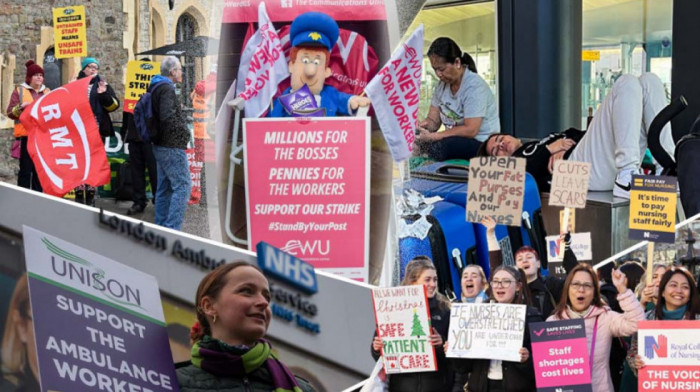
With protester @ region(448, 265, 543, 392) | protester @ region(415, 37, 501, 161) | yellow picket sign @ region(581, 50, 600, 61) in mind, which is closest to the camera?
protester @ region(448, 265, 543, 392)

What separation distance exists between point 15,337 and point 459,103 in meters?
1.43

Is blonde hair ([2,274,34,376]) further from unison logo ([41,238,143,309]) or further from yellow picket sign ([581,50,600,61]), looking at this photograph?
yellow picket sign ([581,50,600,61])

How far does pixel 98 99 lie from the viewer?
273 cm

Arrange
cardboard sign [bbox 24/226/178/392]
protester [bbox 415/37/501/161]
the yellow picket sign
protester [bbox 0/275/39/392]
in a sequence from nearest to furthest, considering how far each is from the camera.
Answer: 1. cardboard sign [bbox 24/226/178/392]
2. protester [bbox 0/275/39/392]
3. protester [bbox 415/37/501/161]
4. the yellow picket sign

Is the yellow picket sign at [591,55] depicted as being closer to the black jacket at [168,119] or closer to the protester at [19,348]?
the black jacket at [168,119]

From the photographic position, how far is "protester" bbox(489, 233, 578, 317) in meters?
2.50

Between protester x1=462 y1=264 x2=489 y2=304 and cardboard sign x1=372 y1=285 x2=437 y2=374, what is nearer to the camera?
cardboard sign x1=372 y1=285 x2=437 y2=374

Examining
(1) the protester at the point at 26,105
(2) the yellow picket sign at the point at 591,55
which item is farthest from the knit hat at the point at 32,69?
(2) the yellow picket sign at the point at 591,55

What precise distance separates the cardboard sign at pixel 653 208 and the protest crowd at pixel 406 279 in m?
0.02

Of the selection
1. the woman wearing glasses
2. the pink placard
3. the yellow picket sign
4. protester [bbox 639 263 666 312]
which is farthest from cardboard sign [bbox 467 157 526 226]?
the yellow picket sign

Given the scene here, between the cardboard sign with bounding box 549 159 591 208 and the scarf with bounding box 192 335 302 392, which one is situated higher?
the cardboard sign with bounding box 549 159 591 208

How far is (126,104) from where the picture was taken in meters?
2.74

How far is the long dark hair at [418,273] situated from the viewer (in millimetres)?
2503

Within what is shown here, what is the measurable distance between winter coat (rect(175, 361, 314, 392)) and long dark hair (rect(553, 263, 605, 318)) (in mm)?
710
